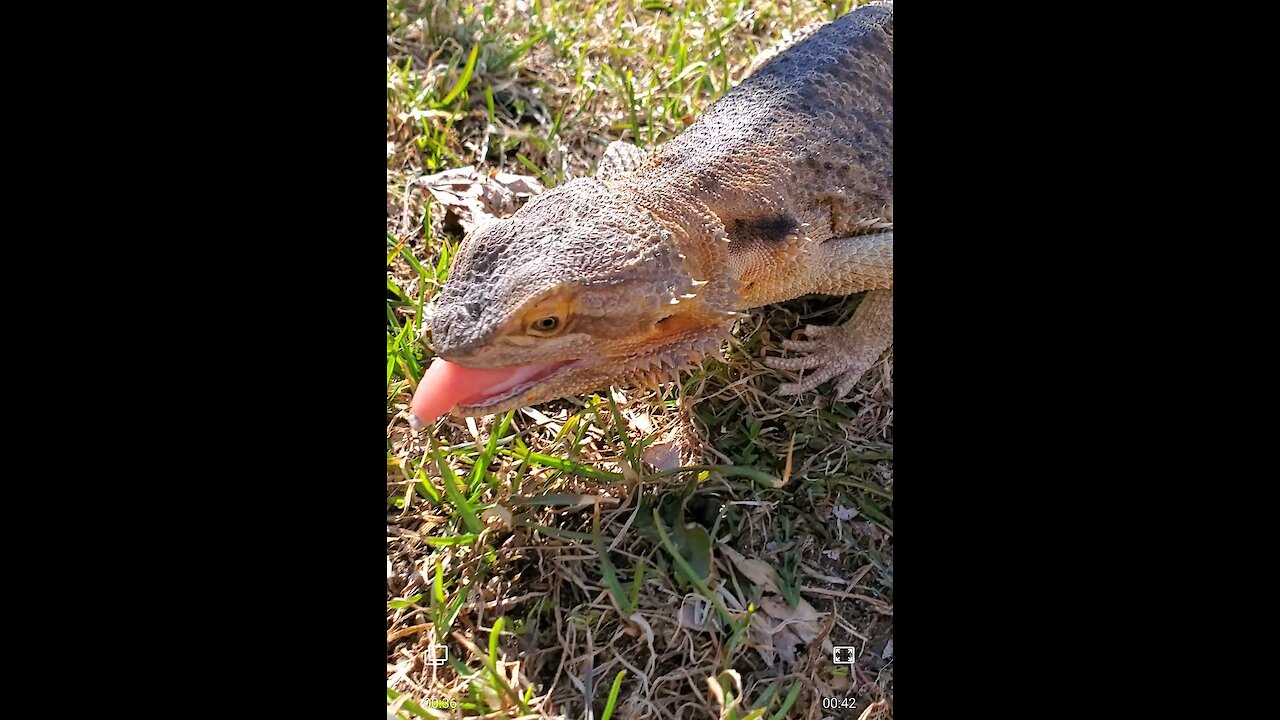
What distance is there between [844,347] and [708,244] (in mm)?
765

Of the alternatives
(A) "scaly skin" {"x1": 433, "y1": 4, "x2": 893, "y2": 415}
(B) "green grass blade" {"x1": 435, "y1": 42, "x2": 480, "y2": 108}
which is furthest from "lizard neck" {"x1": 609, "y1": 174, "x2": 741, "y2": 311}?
(B) "green grass blade" {"x1": 435, "y1": 42, "x2": 480, "y2": 108}

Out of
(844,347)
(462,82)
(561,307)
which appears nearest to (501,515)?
(561,307)

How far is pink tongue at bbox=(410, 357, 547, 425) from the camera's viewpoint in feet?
8.35

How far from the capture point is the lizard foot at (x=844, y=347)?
3.26 metres

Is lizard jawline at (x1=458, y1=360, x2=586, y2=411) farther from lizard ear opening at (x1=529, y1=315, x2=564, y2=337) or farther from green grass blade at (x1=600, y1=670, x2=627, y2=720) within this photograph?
green grass blade at (x1=600, y1=670, x2=627, y2=720)

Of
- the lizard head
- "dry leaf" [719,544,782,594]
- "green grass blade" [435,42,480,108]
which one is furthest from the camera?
"green grass blade" [435,42,480,108]

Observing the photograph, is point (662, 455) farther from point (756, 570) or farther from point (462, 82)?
point (462, 82)

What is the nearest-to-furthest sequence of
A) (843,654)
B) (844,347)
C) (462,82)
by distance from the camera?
1. (843,654)
2. (844,347)
3. (462,82)

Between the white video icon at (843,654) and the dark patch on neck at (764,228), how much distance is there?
1.26 m

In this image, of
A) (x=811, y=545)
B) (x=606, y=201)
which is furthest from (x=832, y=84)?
(x=811, y=545)

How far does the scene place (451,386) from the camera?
255 centimetres

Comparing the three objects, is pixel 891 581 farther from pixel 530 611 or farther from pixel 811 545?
pixel 530 611

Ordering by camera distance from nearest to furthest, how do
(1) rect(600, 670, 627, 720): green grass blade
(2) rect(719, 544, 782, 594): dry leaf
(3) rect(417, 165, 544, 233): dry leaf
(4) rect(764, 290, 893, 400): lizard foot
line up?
(1) rect(600, 670, 627, 720): green grass blade → (2) rect(719, 544, 782, 594): dry leaf → (4) rect(764, 290, 893, 400): lizard foot → (3) rect(417, 165, 544, 233): dry leaf

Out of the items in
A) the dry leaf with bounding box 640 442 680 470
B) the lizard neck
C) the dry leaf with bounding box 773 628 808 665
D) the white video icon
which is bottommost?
Answer: the white video icon
